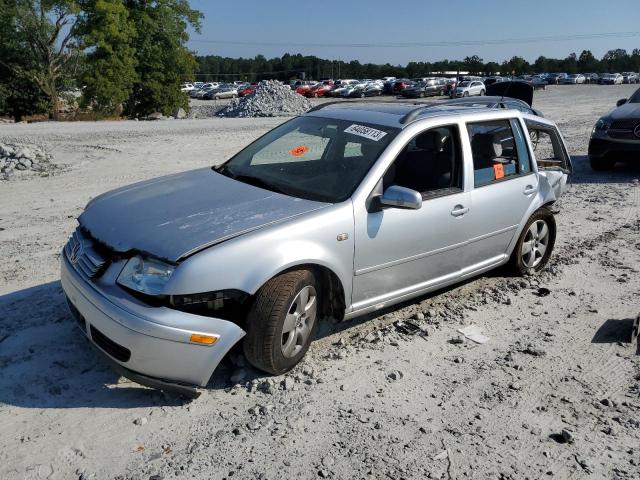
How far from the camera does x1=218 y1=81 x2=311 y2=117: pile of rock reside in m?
32.5

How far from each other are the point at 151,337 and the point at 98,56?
129ft

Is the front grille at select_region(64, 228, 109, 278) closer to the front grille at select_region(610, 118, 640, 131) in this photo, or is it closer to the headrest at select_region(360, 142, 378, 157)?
the headrest at select_region(360, 142, 378, 157)

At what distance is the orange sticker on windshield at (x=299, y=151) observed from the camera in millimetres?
4859

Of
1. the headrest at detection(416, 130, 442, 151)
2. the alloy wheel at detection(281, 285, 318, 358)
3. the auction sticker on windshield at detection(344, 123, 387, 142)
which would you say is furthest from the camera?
the headrest at detection(416, 130, 442, 151)

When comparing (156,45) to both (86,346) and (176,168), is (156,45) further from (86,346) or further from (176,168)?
(86,346)

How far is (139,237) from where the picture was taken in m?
3.43

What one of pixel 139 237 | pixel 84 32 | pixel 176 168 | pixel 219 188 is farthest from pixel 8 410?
pixel 84 32

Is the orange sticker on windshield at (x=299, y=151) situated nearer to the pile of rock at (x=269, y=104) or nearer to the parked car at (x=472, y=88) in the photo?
the pile of rock at (x=269, y=104)

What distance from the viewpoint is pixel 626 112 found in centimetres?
1082

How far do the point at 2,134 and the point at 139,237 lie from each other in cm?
1735

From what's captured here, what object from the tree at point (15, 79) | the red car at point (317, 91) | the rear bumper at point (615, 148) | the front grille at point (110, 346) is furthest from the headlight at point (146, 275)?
the red car at point (317, 91)

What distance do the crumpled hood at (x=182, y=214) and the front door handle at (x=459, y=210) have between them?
127 centimetres

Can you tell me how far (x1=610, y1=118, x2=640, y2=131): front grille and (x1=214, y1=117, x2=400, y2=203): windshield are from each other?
803 cm

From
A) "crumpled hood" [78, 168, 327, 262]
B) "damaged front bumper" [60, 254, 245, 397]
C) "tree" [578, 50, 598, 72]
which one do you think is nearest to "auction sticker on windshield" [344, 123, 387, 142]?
"crumpled hood" [78, 168, 327, 262]
